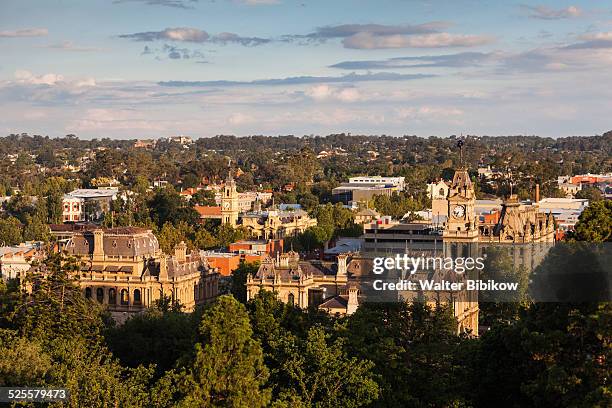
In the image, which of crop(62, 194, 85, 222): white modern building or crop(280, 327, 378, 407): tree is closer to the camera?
crop(280, 327, 378, 407): tree

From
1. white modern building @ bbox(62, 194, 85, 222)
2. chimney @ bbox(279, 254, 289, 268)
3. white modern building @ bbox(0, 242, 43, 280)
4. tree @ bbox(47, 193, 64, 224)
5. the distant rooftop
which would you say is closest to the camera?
chimney @ bbox(279, 254, 289, 268)

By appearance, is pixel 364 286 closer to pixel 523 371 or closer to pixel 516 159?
pixel 523 371

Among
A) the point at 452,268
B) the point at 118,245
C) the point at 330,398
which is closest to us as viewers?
the point at 330,398

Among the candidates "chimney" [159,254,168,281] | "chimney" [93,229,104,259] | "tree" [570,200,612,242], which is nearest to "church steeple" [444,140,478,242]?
"chimney" [159,254,168,281]

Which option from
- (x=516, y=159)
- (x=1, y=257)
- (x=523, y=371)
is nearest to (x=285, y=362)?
(x=523, y=371)

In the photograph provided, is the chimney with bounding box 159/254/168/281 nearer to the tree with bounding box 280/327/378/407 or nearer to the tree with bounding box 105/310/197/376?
the tree with bounding box 105/310/197/376

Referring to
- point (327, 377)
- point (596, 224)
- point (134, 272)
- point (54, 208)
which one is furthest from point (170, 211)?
point (596, 224)
